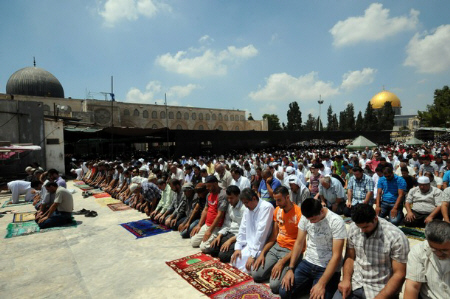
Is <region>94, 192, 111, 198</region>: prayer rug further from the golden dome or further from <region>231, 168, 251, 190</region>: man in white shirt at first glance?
the golden dome

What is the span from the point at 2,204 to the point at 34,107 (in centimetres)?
819

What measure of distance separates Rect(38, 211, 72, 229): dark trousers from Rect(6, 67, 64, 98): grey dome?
130 ft

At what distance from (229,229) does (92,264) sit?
2327mm

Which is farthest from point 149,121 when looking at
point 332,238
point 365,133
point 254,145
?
point 332,238

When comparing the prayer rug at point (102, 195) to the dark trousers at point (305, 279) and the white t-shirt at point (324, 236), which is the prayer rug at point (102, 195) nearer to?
the dark trousers at point (305, 279)

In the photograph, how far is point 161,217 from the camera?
6270mm

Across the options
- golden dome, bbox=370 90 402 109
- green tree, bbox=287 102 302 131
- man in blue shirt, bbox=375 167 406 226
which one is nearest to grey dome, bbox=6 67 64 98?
green tree, bbox=287 102 302 131

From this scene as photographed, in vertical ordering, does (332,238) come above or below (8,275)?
above

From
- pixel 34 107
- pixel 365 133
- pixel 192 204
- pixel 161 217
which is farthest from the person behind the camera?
pixel 365 133

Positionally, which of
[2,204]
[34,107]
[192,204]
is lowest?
[2,204]

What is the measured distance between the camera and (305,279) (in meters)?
3.11

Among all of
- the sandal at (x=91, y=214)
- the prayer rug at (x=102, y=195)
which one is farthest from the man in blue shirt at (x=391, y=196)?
the prayer rug at (x=102, y=195)

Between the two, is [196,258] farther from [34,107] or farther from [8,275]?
[34,107]

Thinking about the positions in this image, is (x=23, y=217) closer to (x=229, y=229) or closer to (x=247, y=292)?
(x=229, y=229)
